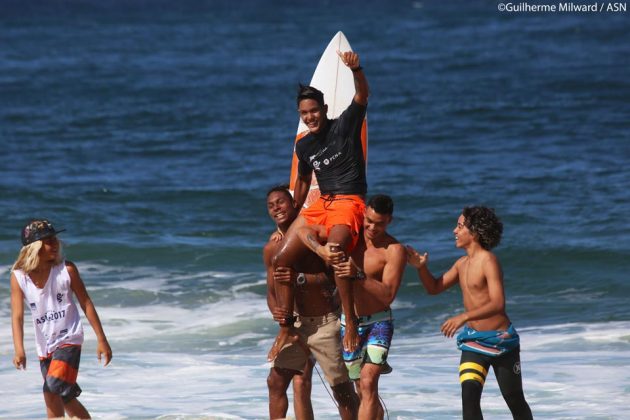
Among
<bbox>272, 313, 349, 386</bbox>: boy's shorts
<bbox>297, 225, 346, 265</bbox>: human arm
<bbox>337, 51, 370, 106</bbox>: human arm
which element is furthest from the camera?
<bbox>272, 313, 349, 386</bbox>: boy's shorts

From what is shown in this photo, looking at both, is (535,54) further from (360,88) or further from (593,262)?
(360,88)

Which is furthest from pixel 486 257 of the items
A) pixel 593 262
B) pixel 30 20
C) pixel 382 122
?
pixel 30 20

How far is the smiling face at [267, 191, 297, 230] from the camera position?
6539 mm

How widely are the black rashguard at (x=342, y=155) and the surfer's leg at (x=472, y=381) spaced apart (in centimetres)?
108

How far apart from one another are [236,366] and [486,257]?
14.8 feet

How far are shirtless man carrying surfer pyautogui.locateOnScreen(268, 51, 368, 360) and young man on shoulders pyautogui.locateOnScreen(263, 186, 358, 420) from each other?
0.35 ft

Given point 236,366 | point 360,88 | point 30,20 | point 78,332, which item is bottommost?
point 236,366

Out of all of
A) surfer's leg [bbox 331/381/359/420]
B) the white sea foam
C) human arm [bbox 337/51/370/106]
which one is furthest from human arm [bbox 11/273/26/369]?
human arm [bbox 337/51/370/106]

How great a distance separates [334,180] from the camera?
634cm

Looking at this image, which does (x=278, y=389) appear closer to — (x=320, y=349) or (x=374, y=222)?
(x=320, y=349)

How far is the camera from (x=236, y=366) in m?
10.2

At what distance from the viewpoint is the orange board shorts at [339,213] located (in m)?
6.18

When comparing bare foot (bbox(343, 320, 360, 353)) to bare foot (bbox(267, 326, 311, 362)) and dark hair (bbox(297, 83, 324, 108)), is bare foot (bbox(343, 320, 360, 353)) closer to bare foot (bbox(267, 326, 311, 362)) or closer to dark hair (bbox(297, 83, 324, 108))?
bare foot (bbox(267, 326, 311, 362))

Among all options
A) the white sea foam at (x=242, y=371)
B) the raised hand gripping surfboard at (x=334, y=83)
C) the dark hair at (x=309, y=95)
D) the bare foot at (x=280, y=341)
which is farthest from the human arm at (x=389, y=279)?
the raised hand gripping surfboard at (x=334, y=83)
